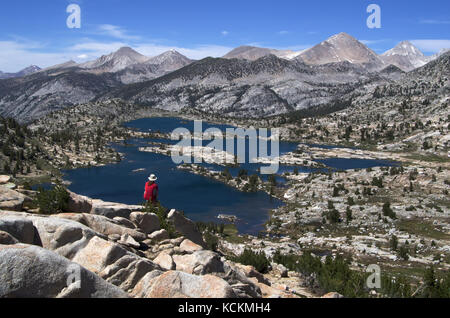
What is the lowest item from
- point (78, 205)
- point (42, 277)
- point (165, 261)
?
point (165, 261)

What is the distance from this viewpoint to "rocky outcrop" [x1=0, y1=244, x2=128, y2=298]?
10195 millimetres

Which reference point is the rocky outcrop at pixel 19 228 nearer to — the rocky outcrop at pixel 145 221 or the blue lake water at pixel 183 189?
the rocky outcrop at pixel 145 221

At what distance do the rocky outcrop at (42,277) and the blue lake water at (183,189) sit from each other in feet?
195

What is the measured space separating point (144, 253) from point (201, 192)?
89.5m

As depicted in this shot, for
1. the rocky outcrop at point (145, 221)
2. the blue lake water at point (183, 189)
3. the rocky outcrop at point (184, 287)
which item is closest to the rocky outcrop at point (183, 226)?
the rocky outcrop at point (145, 221)

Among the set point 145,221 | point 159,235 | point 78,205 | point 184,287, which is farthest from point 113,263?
point 78,205

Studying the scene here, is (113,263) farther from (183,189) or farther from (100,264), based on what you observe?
(183,189)

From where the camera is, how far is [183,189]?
110125 millimetres

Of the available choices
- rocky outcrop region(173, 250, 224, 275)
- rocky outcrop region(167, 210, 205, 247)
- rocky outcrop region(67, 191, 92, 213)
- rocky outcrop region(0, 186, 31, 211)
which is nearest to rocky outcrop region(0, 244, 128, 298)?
rocky outcrop region(173, 250, 224, 275)

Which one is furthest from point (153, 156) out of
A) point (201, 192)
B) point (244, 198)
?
point (244, 198)

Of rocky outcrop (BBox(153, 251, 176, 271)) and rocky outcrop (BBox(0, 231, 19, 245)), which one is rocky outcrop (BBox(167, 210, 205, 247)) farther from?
rocky outcrop (BBox(0, 231, 19, 245))

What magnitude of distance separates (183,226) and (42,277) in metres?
15.2

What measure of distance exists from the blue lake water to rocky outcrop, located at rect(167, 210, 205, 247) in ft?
144
